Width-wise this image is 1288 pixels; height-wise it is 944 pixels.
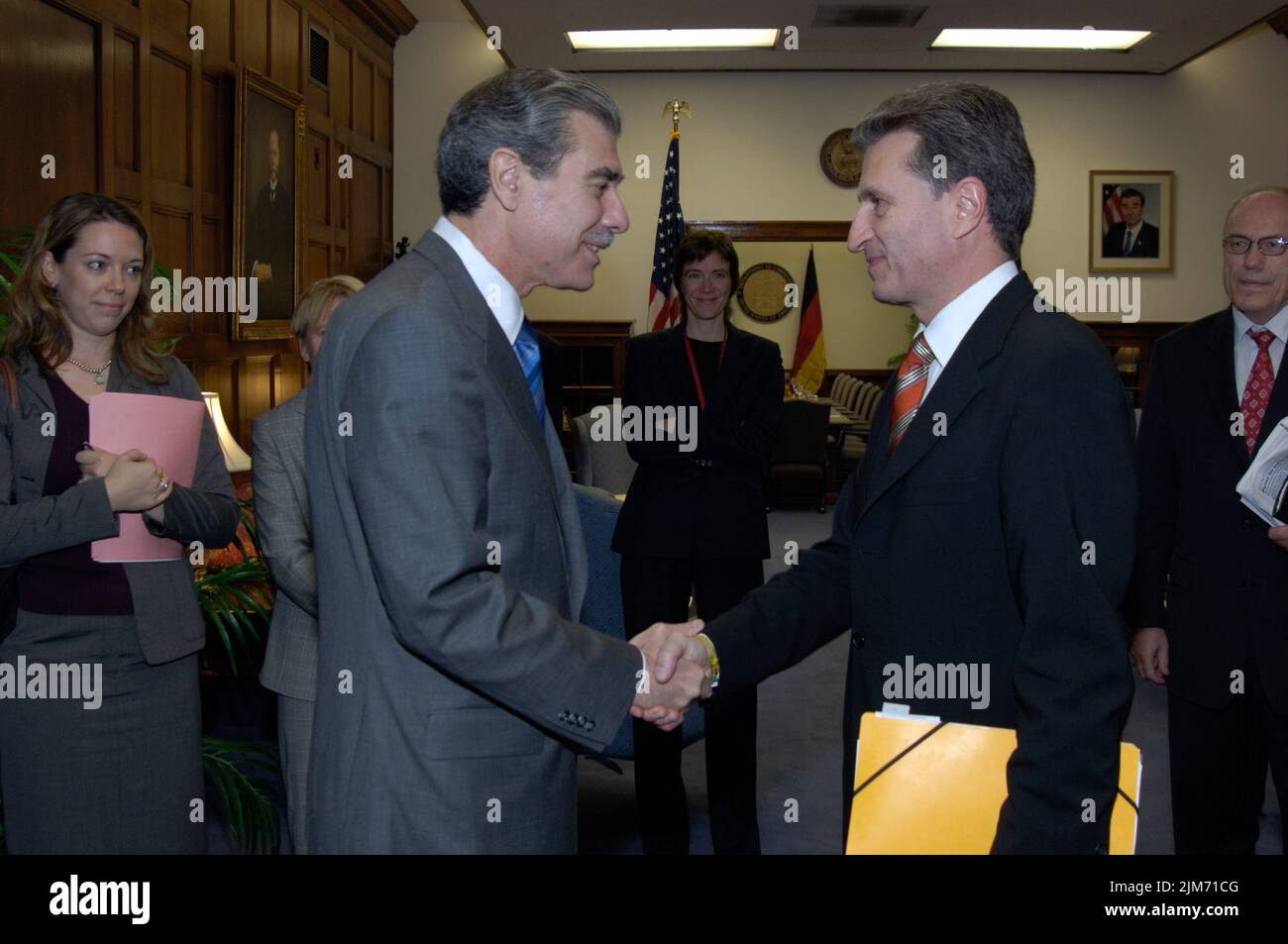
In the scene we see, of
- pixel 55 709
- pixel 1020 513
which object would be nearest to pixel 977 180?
pixel 1020 513

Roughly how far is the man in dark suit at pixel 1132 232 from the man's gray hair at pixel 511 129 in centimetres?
1180

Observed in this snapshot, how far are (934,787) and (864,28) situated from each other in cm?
991

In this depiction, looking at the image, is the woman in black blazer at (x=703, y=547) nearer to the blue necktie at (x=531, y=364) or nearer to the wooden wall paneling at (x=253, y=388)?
the blue necktie at (x=531, y=364)

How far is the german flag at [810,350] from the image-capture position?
13148mm

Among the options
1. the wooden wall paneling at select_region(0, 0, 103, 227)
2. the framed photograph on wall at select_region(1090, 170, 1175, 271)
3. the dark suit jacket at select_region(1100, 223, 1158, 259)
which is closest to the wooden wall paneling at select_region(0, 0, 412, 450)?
the wooden wall paneling at select_region(0, 0, 103, 227)

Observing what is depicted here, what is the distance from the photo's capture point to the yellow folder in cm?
144

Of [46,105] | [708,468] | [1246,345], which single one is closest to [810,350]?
[46,105]

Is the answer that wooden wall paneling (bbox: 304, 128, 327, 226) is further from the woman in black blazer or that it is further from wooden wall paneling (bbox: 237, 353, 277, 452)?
the woman in black blazer

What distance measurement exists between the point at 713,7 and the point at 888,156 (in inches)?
339

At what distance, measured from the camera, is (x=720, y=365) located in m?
3.75

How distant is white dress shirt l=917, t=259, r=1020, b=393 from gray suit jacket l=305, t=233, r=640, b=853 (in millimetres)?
573

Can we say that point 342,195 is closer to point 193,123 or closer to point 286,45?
point 286,45

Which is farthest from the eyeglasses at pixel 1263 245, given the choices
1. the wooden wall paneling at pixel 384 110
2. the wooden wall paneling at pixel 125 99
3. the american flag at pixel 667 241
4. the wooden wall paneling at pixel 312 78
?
the wooden wall paneling at pixel 384 110

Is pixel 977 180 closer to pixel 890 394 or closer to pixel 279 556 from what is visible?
pixel 890 394
